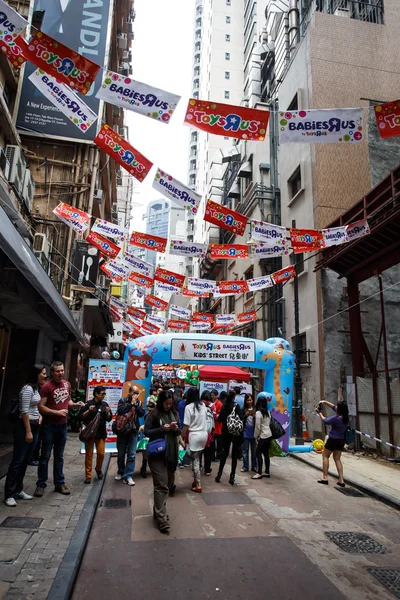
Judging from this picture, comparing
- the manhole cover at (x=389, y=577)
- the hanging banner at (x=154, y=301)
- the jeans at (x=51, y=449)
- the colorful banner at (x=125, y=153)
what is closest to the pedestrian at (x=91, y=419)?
the jeans at (x=51, y=449)

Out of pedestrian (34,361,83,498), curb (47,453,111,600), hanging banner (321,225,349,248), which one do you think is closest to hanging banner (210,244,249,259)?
hanging banner (321,225,349,248)

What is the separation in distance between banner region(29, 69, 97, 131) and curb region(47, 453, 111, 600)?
247 inches

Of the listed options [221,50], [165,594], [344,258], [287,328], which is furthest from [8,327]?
[221,50]

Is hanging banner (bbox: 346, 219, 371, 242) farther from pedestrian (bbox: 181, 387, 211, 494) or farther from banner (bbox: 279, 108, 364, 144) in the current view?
pedestrian (bbox: 181, 387, 211, 494)

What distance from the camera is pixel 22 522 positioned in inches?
212

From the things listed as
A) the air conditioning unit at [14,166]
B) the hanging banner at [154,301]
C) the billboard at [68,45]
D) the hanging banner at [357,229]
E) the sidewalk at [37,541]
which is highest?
the billboard at [68,45]

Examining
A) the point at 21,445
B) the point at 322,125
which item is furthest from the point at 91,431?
the point at 322,125

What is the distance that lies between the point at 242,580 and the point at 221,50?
67972mm

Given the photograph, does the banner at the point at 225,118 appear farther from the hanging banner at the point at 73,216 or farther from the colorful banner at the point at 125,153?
the hanging banner at the point at 73,216

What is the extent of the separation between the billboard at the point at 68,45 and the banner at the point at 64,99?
10258mm

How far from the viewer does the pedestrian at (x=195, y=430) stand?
7852 millimetres

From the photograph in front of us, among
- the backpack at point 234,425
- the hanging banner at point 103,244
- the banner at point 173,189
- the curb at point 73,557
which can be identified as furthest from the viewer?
the hanging banner at point 103,244

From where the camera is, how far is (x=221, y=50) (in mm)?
59781

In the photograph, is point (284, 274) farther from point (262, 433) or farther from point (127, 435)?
point (127, 435)
